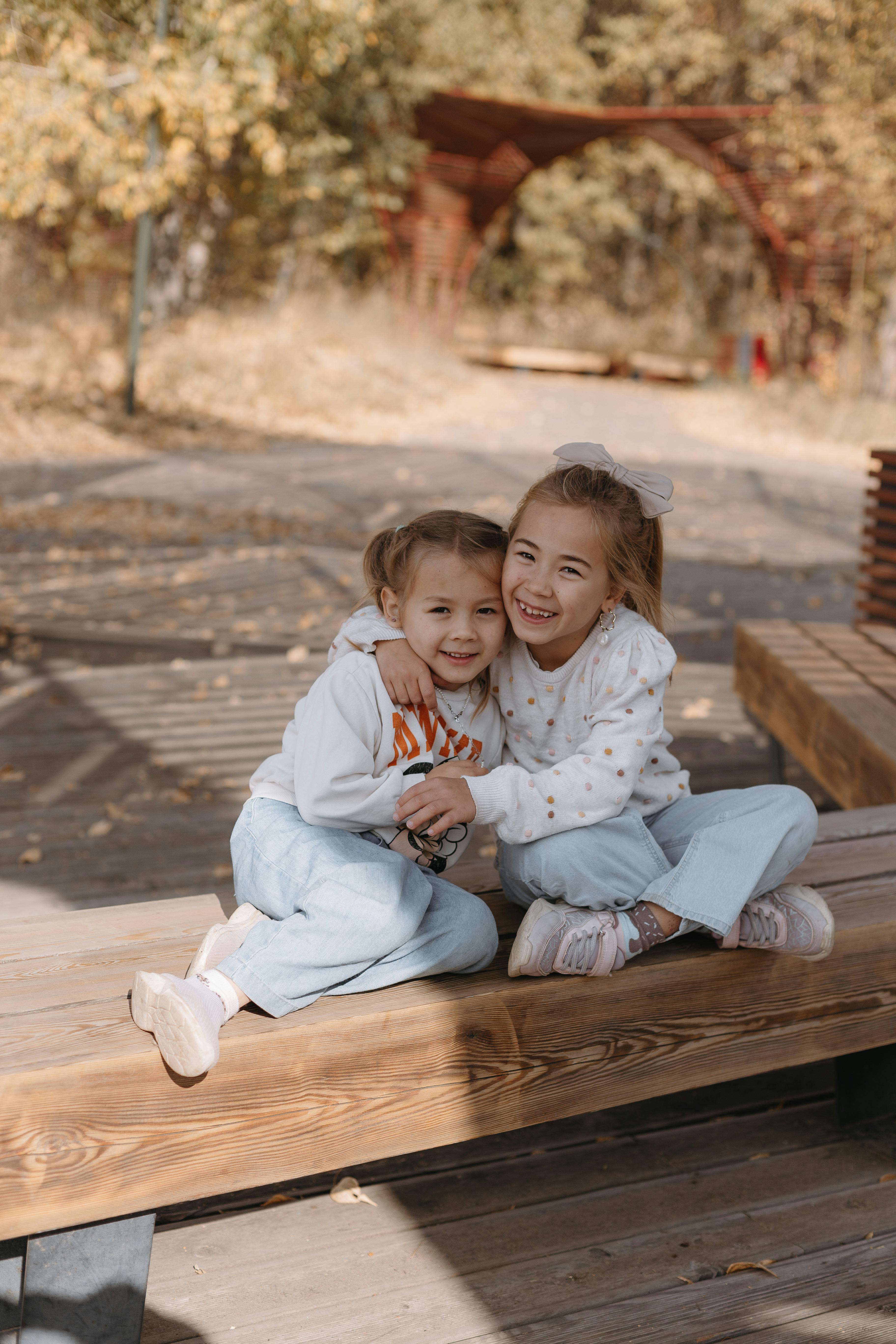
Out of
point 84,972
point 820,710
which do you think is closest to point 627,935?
point 84,972

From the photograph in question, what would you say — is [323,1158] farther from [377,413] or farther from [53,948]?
[377,413]

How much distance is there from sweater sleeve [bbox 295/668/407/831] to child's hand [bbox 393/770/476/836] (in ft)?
0.13

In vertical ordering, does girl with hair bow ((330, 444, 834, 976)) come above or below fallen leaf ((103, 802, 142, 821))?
above

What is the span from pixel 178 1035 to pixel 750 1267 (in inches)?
44.3

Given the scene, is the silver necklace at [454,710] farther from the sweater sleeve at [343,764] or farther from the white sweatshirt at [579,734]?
the sweater sleeve at [343,764]

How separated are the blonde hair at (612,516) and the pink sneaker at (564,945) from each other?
1.93 ft

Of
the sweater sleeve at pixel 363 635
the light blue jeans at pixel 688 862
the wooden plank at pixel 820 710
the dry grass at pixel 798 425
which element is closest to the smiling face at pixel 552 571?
the sweater sleeve at pixel 363 635

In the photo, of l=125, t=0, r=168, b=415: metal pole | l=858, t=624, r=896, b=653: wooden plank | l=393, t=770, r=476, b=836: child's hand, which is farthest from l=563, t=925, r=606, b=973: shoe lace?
l=125, t=0, r=168, b=415: metal pole

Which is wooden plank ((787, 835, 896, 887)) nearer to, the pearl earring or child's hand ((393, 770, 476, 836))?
the pearl earring

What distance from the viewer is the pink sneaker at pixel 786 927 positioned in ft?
6.64

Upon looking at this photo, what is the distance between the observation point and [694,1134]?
2.50 m

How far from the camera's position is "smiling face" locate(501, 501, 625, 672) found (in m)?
2.04

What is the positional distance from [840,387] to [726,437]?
240cm

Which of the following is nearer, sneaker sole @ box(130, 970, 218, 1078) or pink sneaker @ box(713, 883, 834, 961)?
sneaker sole @ box(130, 970, 218, 1078)
